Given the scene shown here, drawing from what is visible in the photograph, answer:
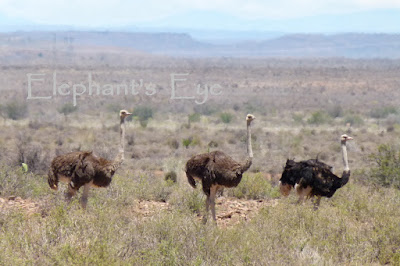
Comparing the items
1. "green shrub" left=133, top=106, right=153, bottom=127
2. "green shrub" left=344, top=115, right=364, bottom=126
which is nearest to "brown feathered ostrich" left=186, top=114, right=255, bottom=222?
"green shrub" left=133, top=106, right=153, bottom=127

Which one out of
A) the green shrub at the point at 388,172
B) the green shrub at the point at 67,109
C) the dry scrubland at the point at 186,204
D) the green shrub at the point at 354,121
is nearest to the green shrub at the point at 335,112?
the dry scrubland at the point at 186,204

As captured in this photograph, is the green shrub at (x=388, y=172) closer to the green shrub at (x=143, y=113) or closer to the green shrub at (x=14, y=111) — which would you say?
the green shrub at (x=143, y=113)

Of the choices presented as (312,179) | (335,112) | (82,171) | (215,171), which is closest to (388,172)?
(312,179)

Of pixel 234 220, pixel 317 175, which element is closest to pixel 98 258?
pixel 234 220

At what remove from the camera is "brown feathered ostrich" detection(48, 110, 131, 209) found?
29.8ft

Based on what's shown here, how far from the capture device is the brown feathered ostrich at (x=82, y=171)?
908cm

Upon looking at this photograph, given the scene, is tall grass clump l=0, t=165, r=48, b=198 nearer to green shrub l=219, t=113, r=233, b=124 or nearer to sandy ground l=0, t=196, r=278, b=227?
sandy ground l=0, t=196, r=278, b=227

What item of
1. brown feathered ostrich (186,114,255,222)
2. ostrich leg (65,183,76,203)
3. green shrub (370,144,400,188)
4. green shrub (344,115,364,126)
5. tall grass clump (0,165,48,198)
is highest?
brown feathered ostrich (186,114,255,222)

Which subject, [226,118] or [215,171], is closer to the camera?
[215,171]

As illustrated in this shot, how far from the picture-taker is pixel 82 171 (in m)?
9.09

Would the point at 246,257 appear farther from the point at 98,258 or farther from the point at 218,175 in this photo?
the point at 218,175

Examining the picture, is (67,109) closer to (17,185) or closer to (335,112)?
(335,112)

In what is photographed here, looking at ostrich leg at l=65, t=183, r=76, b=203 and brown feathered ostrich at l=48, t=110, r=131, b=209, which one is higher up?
brown feathered ostrich at l=48, t=110, r=131, b=209

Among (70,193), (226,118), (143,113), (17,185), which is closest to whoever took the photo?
(70,193)
